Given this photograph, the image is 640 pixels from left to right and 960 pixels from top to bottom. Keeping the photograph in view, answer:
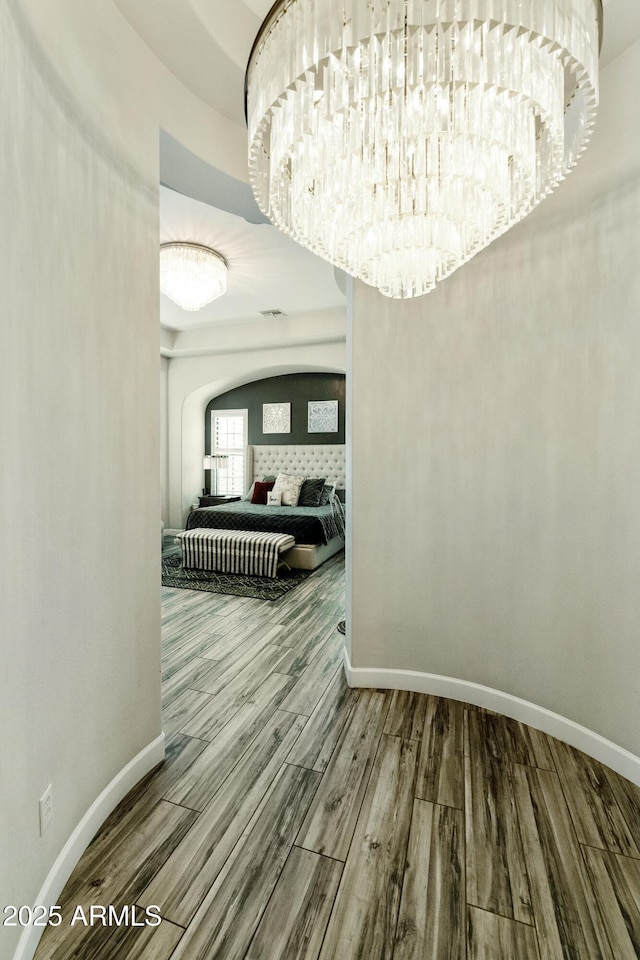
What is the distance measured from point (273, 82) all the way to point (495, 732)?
2.64 metres

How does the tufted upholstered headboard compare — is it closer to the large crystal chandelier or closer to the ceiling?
the ceiling

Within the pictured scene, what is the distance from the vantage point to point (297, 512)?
5.52 metres

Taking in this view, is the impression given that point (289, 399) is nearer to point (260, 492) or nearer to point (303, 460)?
point (303, 460)

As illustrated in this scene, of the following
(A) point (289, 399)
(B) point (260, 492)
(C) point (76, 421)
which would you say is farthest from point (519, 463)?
(A) point (289, 399)

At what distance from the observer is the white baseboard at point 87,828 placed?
1.14 m

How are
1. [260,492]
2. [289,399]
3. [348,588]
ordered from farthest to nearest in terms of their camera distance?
[289,399] → [260,492] → [348,588]

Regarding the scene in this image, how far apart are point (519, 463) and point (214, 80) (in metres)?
2.24

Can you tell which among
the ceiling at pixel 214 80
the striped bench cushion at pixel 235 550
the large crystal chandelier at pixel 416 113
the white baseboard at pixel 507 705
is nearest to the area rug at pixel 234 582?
the striped bench cushion at pixel 235 550

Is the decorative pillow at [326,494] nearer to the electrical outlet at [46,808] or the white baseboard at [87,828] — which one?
the white baseboard at [87,828]

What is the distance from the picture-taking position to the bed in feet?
16.8

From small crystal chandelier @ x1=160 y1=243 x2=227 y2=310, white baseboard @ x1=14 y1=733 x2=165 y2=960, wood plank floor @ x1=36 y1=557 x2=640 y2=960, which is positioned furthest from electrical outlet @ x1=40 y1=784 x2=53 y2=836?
small crystal chandelier @ x1=160 y1=243 x2=227 y2=310

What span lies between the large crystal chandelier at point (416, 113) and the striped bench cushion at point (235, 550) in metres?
3.72

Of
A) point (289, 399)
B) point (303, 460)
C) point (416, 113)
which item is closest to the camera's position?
point (416, 113)

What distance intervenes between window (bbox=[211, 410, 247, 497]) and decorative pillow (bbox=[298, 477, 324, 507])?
156 centimetres
